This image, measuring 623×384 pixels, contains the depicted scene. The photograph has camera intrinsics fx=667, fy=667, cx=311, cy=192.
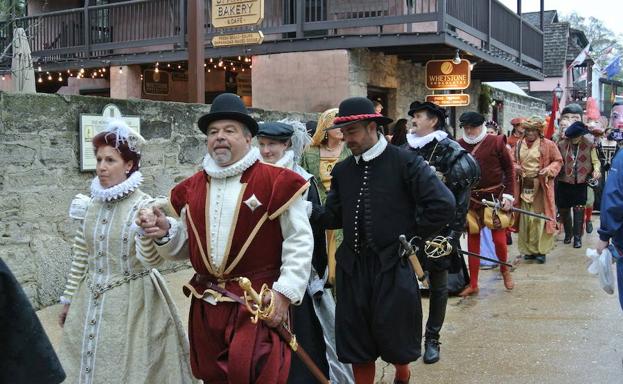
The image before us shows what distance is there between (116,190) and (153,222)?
1.53 feet

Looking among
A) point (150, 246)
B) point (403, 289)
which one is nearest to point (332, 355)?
point (403, 289)

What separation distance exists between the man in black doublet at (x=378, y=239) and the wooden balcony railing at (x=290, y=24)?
7.88 metres

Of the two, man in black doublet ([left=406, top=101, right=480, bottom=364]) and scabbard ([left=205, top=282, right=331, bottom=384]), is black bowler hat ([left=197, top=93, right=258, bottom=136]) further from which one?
man in black doublet ([left=406, top=101, right=480, bottom=364])

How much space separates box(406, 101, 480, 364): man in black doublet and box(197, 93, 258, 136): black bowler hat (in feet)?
7.10

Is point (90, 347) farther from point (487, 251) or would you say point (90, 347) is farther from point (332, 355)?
point (487, 251)

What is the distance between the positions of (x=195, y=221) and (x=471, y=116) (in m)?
4.36

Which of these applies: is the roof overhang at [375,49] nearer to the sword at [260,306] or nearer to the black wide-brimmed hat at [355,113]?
the black wide-brimmed hat at [355,113]

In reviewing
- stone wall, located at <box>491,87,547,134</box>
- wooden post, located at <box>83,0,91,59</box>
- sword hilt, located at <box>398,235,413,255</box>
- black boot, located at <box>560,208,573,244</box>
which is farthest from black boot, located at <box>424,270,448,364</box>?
stone wall, located at <box>491,87,547,134</box>

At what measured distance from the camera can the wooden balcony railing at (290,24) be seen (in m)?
11.9

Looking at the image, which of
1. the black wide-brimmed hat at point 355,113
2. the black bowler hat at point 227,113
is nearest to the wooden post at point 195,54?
the black wide-brimmed hat at point 355,113

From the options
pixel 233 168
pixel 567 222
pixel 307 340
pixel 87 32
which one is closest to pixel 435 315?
pixel 307 340

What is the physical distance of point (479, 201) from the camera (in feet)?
22.3

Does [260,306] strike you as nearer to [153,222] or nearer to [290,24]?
[153,222]

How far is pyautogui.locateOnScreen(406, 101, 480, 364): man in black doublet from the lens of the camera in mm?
4871
